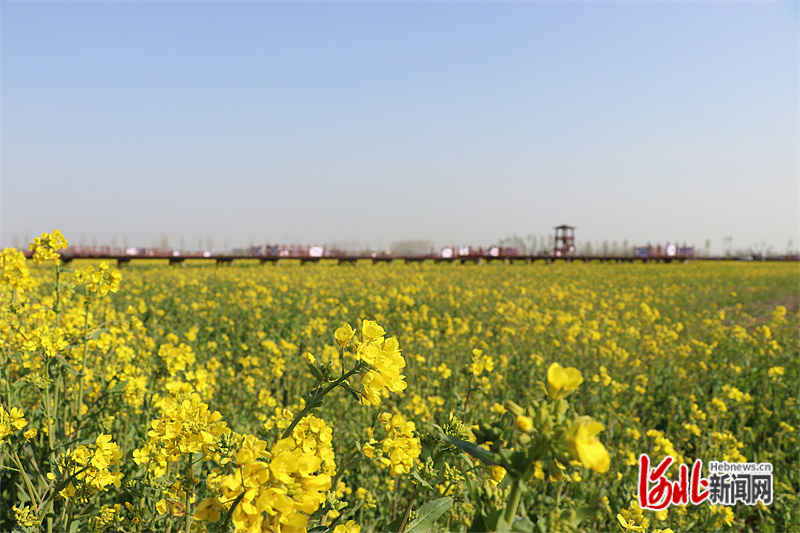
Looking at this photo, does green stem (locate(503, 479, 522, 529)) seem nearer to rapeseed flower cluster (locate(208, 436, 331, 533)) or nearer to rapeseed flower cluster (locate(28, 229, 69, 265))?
rapeseed flower cluster (locate(208, 436, 331, 533))

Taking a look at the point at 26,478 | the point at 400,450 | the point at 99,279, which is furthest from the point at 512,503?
the point at 99,279

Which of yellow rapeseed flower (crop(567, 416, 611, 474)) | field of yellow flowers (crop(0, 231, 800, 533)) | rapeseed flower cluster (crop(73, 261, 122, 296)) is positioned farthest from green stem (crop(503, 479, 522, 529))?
rapeseed flower cluster (crop(73, 261, 122, 296))

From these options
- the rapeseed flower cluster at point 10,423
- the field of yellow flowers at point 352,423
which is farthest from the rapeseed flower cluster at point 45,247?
the rapeseed flower cluster at point 10,423

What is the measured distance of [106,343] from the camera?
354cm

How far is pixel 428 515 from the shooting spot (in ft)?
4.19

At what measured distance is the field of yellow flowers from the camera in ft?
2.94

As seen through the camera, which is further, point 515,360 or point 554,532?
point 515,360

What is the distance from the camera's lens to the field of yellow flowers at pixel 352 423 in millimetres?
897

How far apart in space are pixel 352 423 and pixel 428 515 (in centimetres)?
312

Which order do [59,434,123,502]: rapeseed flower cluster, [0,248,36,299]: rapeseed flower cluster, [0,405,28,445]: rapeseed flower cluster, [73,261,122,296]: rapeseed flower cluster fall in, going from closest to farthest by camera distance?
[59,434,123,502]: rapeseed flower cluster, [0,405,28,445]: rapeseed flower cluster, [73,261,122,296]: rapeseed flower cluster, [0,248,36,299]: rapeseed flower cluster

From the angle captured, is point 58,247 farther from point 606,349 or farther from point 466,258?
point 466,258

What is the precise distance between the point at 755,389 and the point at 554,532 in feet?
23.1

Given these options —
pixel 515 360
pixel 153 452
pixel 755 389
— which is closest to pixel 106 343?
pixel 153 452

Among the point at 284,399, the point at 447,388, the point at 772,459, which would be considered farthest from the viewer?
the point at 447,388
